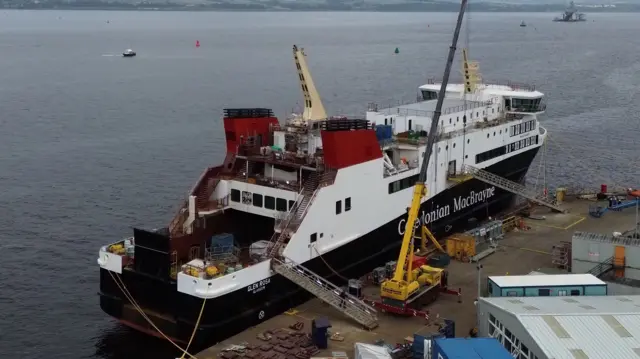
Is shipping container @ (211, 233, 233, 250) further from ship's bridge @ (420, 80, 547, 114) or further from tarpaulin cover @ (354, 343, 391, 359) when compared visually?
ship's bridge @ (420, 80, 547, 114)

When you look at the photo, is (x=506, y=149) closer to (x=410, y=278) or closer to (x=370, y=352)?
(x=410, y=278)

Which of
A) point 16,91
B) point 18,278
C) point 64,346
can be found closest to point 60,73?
point 16,91

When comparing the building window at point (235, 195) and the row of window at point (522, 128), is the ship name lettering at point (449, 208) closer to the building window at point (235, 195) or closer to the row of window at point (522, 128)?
the row of window at point (522, 128)

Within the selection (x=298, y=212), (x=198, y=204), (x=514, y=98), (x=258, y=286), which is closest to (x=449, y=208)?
(x=514, y=98)

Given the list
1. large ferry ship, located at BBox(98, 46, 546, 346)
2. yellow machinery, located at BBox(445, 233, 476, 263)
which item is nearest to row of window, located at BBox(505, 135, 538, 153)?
large ferry ship, located at BBox(98, 46, 546, 346)

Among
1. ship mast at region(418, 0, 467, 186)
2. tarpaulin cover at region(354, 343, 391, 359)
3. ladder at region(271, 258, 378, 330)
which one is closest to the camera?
tarpaulin cover at region(354, 343, 391, 359)

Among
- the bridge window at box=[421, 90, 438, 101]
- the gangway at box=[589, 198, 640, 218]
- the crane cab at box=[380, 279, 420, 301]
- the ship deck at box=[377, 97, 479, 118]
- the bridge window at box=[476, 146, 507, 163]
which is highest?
the bridge window at box=[421, 90, 438, 101]

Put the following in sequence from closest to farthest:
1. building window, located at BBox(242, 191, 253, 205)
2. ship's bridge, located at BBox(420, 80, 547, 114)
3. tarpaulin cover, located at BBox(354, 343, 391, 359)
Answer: tarpaulin cover, located at BBox(354, 343, 391, 359) → building window, located at BBox(242, 191, 253, 205) → ship's bridge, located at BBox(420, 80, 547, 114)
